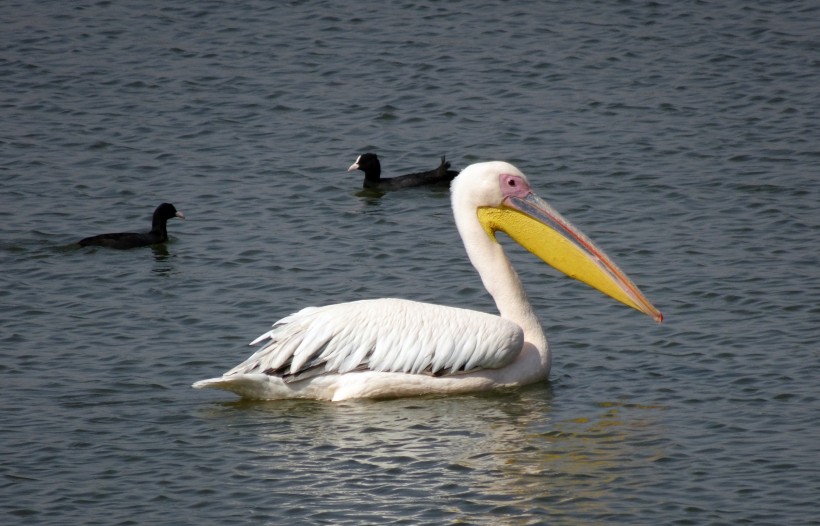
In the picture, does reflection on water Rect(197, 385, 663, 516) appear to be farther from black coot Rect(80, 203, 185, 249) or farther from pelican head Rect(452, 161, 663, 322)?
black coot Rect(80, 203, 185, 249)

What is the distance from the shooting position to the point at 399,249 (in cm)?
942

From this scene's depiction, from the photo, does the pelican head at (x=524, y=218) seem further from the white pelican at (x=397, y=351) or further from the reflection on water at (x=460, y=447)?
the reflection on water at (x=460, y=447)

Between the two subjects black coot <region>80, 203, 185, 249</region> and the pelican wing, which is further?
black coot <region>80, 203, 185, 249</region>

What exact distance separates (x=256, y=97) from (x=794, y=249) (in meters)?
5.86

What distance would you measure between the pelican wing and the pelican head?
582 mm

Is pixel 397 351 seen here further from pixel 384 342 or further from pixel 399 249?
pixel 399 249

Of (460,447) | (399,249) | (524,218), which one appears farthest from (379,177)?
(460,447)

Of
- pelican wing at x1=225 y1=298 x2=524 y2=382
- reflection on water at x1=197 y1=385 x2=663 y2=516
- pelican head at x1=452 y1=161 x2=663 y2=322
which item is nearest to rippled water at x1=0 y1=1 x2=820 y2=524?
reflection on water at x1=197 y1=385 x2=663 y2=516

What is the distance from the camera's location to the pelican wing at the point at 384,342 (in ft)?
21.9

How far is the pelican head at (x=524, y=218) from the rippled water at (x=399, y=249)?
50 cm

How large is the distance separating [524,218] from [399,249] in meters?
2.22

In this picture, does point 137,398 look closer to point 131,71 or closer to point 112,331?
point 112,331

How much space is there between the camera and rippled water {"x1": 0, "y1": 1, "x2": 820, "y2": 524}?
18.7 feet

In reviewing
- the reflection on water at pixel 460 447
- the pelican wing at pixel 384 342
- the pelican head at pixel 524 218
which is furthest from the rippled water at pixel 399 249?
the pelican head at pixel 524 218
